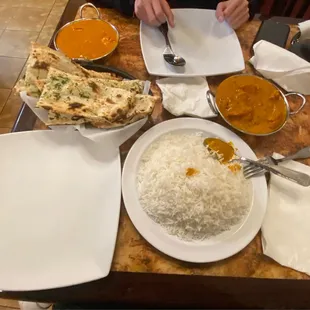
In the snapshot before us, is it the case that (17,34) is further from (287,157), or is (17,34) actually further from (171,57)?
(287,157)

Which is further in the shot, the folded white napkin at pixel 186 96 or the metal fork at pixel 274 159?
the folded white napkin at pixel 186 96

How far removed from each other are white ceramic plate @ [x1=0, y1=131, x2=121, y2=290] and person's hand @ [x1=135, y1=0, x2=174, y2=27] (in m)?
0.53

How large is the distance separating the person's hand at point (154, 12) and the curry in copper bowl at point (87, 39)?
118 millimetres

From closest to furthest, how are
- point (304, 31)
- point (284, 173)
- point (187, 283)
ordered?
point (187, 283) < point (284, 173) < point (304, 31)

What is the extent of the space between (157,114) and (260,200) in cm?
42

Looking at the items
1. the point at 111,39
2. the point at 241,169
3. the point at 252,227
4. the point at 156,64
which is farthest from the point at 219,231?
the point at 111,39

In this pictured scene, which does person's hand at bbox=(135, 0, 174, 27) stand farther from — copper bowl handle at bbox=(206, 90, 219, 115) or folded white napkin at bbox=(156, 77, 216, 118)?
copper bowl handle at bbox=(206, 90, 219, 115)

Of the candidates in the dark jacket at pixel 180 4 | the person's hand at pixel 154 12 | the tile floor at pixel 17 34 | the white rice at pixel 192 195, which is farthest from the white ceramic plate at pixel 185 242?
the tile floor at pixel 17 34

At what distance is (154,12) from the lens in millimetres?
1188

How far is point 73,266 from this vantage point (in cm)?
77

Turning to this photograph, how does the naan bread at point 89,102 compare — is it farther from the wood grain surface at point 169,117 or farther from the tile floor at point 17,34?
the tile floor at point 17,34

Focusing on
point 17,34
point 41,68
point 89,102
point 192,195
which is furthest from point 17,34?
point 192,195

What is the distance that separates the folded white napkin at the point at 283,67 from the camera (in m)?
1.13

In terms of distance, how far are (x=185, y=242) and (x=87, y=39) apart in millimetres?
762
